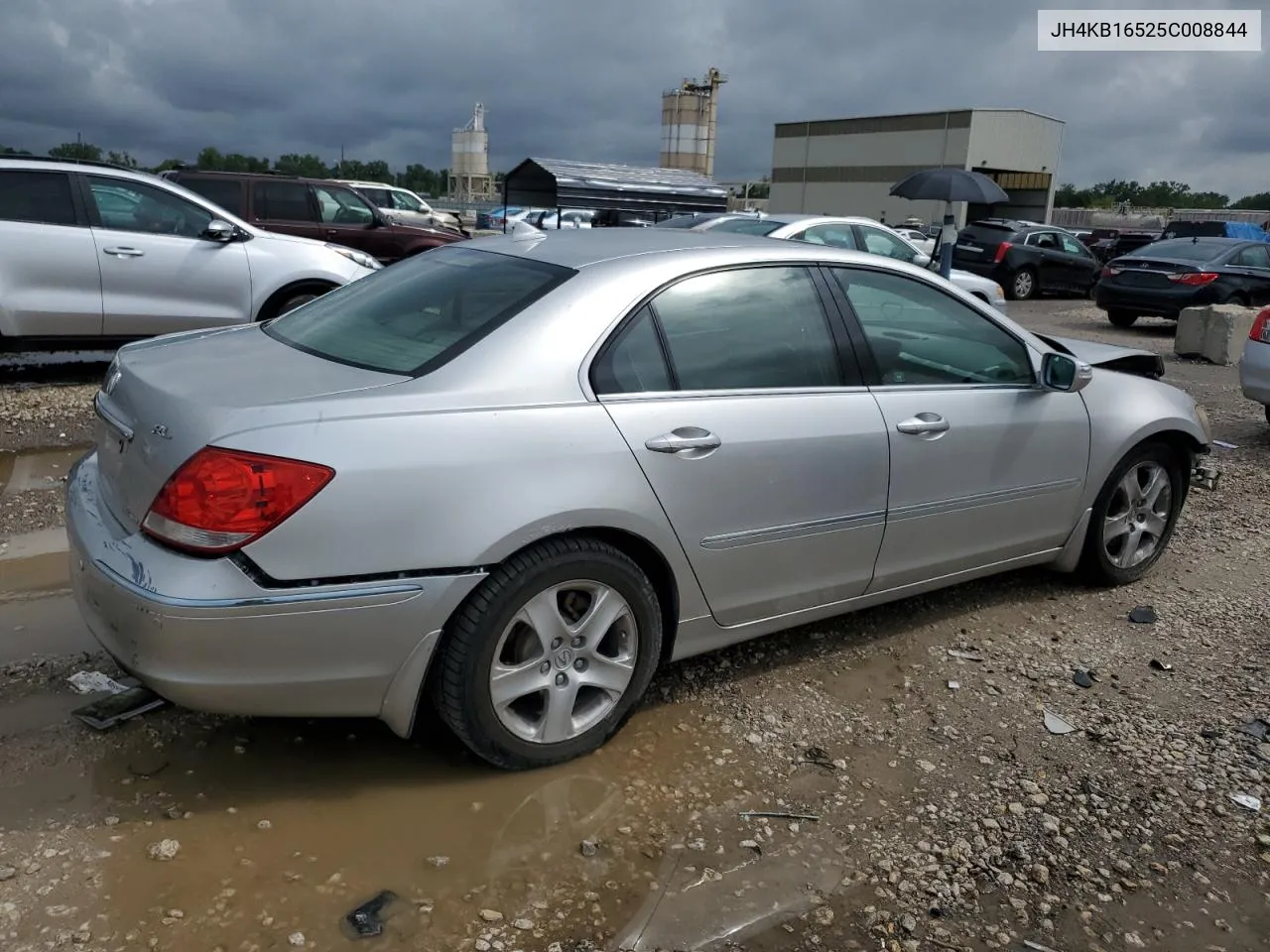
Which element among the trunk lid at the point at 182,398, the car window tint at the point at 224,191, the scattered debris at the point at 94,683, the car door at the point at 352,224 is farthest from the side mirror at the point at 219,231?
the scattered debris at the point at 94,683

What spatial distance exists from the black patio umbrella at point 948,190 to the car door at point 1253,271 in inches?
165

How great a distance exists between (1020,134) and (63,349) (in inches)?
2257

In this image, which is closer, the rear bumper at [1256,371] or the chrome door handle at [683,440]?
the chrome door handle at [683,440]

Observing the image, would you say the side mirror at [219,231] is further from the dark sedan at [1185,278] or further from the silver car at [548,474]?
the dark sedan at [1185,278]

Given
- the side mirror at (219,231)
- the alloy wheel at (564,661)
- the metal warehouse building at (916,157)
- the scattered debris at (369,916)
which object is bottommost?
the scattered debris at (369,916)

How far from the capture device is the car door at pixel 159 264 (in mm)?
7684

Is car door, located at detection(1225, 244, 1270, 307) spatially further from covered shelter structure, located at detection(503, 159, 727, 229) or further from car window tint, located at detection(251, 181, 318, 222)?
car window tint, located at detection(251, 181, 318, 222)

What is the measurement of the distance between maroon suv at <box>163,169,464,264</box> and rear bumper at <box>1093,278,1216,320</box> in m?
10.4

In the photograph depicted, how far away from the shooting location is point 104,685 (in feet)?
11.3

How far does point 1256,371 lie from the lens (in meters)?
7.89

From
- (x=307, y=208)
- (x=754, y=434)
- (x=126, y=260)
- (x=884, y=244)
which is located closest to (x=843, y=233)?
(x=884, y=244)

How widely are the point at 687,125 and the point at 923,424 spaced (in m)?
90.1

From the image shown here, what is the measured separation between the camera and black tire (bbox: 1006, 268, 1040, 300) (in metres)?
20.0

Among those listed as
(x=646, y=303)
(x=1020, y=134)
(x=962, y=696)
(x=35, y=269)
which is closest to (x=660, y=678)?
(x=962, y=696)
